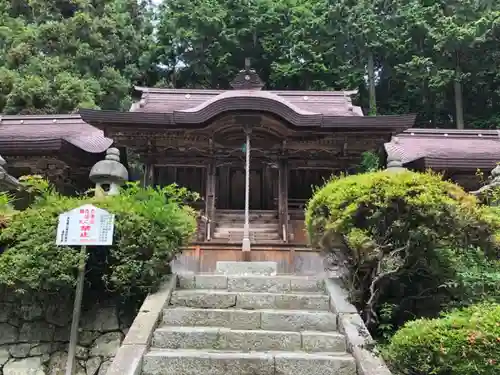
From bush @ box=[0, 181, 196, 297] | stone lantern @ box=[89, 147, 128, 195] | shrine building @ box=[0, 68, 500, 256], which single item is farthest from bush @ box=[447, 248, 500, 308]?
shrine building @ box=[0, 68, 500, 256]

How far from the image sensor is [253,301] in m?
5.18

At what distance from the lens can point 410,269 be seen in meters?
5.08

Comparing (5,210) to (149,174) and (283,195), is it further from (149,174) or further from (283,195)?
(283,195)

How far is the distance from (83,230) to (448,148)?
34.1 ft

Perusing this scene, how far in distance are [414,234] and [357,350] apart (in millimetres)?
1280

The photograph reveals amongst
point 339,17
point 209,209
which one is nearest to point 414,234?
Result: point 209,209

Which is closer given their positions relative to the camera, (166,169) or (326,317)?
(326,317)

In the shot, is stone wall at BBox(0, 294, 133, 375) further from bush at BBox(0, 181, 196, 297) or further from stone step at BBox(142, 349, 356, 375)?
stone step at BBox(142, 349, 356, 375)

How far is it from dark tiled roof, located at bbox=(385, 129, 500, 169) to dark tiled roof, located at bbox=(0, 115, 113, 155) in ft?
23.3

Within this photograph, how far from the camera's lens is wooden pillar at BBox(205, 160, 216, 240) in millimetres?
10125

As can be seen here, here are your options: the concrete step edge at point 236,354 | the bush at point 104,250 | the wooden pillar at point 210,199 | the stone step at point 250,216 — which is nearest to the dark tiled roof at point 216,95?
the wooden pillar at point 210,199

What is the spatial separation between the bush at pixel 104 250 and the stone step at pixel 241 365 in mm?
1153

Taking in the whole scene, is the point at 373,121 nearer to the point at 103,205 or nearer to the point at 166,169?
the point at 166,169

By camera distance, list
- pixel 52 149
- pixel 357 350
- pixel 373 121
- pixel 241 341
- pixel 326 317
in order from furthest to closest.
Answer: pixel 52 149 < pixel 373 121 < pixel 326 317 < pixel 241 341 < pixel 357 350
